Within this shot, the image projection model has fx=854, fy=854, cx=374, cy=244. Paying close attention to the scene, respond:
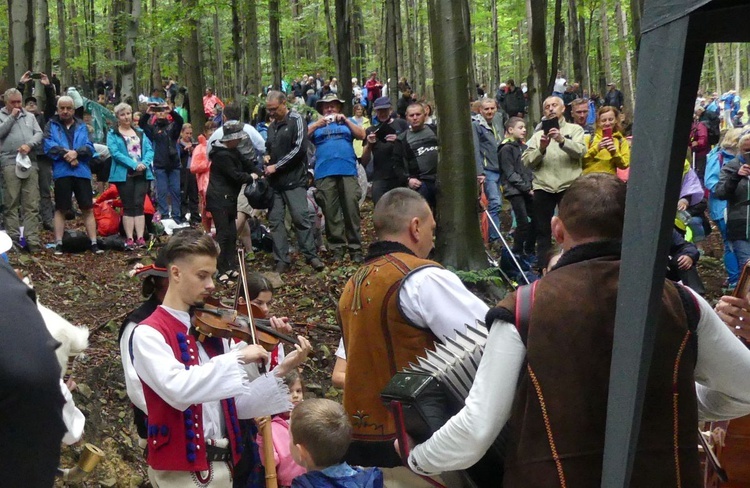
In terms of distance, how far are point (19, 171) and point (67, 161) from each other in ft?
2.13

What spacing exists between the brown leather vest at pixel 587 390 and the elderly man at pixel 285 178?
861 centimetres

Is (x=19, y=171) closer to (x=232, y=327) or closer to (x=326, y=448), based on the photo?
(x=232, y=327)

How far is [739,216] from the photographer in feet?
33.1

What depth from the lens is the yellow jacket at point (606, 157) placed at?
982 cm

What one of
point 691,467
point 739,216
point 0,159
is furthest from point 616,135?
point 0,159

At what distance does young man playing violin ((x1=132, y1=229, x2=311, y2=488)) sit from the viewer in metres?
3.66

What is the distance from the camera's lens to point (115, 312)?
9633 mm

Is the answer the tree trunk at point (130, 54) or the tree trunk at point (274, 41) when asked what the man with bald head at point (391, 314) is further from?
the tree trunk at point (274, 41)

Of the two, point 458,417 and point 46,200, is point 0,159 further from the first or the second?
point 458,417

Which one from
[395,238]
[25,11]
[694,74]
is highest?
[25,11]

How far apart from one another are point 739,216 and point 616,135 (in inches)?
70.1

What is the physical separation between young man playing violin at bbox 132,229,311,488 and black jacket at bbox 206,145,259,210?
703cm

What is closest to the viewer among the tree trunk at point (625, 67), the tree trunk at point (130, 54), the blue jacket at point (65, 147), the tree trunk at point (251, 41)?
the blue jacket at point (65, 147)

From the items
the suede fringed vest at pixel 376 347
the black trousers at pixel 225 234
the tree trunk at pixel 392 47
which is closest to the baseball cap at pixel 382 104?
the black trousers at pixel 225 234
